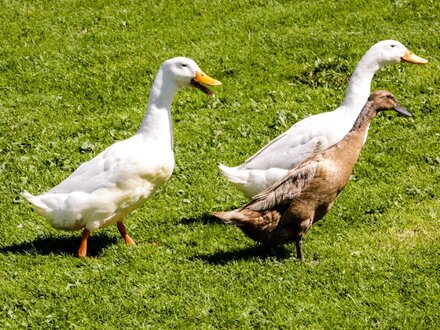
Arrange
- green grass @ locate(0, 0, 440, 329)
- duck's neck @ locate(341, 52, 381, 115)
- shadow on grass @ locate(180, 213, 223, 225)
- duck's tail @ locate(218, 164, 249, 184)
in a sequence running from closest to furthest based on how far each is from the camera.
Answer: green grass @ locate(0, 0, 440, 329) → duck's tail @ locate(218, 164, 249, 184) → shadow on grass @ locate(180, 213, 223, 225) → duck's neck @ locate(341, 52, 381, 115)

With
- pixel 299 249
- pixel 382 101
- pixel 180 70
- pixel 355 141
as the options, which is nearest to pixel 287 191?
pixel 299 249

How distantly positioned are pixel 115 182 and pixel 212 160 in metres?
2.15

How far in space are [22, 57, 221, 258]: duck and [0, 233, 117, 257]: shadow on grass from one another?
0.26 m

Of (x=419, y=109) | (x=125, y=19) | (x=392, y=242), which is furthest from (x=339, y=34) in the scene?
(x=392, y=242)

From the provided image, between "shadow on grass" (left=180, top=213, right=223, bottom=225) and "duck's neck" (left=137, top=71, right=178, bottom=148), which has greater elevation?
"duck's neck" (left=137, top=71, right=178, bottom=148)

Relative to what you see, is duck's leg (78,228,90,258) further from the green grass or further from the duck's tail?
the duck's tail

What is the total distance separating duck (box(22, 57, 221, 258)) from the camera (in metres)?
6.83

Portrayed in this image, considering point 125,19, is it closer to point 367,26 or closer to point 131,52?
point 131,52

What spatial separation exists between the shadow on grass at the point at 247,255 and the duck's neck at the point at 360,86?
1555 mm

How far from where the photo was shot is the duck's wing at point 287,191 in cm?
649

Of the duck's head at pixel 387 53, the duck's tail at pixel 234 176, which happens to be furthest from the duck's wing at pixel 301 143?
the duck's head at pixel 387 53

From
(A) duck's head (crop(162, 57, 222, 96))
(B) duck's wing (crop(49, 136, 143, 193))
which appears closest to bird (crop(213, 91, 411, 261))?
(B) duck's wing (crop(49, 136, 143, 193))

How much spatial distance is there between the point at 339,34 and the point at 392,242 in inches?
198

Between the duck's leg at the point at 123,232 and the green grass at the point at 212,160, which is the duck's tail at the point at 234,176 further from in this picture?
the duck's leg at the point at 123,232
